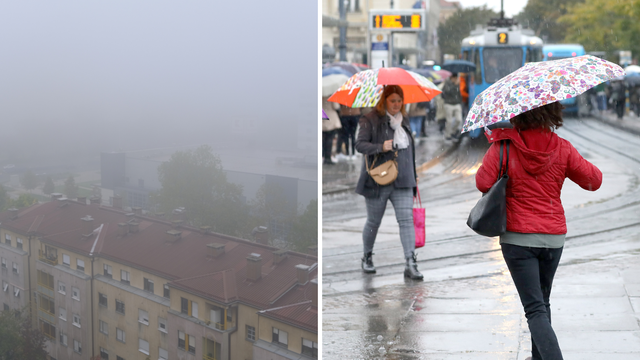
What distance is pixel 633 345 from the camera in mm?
4395

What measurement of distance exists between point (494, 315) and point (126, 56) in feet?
12.5

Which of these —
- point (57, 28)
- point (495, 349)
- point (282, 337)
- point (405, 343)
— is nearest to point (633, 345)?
point (495, 349)

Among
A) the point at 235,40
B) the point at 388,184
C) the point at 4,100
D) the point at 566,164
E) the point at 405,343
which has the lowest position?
the point at 405,343

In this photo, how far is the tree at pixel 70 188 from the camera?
201 cm

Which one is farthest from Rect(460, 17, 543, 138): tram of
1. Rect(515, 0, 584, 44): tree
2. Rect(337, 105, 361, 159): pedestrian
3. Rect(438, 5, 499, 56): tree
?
Rect(438, 5, 499, 56): tree

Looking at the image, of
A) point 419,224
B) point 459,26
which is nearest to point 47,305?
point 419,224

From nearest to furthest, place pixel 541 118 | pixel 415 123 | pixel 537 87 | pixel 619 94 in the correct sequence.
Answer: pixel 537 87 < pixel 541 118 < pixel 415 123 < pixel 619 94

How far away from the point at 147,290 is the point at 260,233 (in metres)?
0.35

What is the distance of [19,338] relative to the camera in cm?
208

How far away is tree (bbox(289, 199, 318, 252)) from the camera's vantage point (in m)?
2.20

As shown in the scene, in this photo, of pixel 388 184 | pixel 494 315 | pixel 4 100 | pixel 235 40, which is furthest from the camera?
pixel 388 184

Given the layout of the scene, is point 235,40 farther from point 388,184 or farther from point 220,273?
point 388,184

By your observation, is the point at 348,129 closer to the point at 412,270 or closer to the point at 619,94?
the point at 412,270

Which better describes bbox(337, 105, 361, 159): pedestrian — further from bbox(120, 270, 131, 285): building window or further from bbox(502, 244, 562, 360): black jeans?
bbox(120, 270, 131, 285): building window
